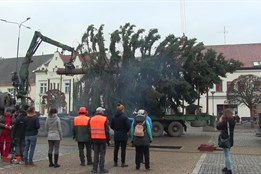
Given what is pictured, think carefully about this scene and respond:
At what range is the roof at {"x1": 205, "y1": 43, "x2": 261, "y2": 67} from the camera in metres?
58.5

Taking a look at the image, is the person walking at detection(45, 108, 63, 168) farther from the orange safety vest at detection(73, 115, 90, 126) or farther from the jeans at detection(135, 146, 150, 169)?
→ the jeans at detection(135, 146, 150, 169)

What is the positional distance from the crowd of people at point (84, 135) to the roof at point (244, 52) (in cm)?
4870

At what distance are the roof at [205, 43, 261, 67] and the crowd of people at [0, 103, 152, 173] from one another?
160ft

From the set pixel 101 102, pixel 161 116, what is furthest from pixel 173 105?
pixel 101 102

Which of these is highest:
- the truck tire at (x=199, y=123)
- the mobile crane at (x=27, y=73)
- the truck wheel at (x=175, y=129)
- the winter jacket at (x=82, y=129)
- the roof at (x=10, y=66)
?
the roof at (x=10, y=66)

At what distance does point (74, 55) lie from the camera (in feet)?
85.7

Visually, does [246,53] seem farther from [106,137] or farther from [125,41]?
[106,137]

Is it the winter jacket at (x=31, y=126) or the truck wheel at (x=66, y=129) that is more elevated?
the winter jacket at (x=31, y=126)

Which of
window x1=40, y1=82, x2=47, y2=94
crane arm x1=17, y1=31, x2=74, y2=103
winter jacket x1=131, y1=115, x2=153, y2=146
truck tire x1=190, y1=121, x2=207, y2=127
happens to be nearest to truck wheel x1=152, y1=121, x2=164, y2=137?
truck tire x1=190, y1=121, x2=207, y2=127

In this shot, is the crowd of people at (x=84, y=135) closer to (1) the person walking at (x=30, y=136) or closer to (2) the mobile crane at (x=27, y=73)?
(1) the person walking at (x=30, y=136)

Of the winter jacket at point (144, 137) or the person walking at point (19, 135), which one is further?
the person walking at point (19, 135)

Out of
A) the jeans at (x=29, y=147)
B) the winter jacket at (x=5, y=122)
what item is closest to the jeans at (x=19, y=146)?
the winter jacket at (x=5, y=122)

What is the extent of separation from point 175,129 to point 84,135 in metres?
15.6

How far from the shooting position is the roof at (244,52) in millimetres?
58531
